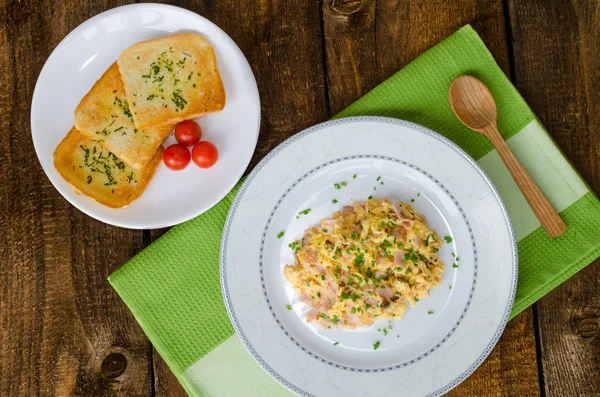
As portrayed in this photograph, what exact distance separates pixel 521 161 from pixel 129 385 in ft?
6.86

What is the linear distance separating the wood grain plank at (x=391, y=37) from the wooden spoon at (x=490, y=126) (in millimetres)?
271

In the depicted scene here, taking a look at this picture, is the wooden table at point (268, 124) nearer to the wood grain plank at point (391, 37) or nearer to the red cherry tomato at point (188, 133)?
the wood grain plank at point (391, 37)

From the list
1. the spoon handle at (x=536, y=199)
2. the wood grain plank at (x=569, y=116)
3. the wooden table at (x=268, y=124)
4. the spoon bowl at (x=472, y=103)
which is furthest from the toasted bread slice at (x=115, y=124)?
the wood grain plank at (x=569, y=116)

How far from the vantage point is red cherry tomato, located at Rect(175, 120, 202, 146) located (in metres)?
2.45

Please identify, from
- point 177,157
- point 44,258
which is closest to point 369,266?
point 177,157

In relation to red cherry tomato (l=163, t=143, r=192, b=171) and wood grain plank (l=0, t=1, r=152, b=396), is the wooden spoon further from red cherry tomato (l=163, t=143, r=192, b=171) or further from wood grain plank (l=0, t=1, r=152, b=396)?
wood grain plank (l=0, t=1, r=152, b=396)

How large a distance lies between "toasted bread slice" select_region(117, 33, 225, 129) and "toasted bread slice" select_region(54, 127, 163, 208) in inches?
7.6

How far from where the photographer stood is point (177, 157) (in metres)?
2.43

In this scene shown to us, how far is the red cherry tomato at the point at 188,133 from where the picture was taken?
8.03 feet

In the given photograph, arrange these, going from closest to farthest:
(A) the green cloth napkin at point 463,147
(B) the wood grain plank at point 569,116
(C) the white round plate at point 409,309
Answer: (C) the white round plate at point 409,309
(A) the green cloth napkin at point 463,147
(B) the wood grain plank at point 569,116

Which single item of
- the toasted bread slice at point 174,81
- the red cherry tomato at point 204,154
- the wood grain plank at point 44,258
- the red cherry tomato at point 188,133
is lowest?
the wood grain plank at point 44,258

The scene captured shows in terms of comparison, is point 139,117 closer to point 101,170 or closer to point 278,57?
point 101,170

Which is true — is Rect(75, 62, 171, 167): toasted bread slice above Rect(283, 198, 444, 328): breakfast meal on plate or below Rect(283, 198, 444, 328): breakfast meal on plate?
above

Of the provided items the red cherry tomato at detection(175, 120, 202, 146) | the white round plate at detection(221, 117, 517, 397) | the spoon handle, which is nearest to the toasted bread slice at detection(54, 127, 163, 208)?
the red cherry tomato at detection(175, 120, 202, 146)
